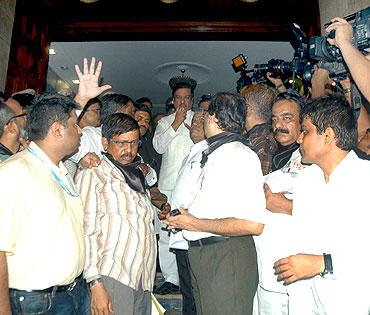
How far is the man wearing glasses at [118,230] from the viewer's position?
1.72 meters

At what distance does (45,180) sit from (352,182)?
3.79 ft

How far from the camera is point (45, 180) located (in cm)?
146

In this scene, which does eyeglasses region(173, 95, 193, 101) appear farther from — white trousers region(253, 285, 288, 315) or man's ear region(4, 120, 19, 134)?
white trousers region(253, 285, 288, 315)

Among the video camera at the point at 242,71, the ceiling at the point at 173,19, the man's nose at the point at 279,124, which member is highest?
the ceiling at the point at 173,19

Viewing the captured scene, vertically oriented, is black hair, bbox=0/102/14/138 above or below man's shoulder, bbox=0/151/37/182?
above

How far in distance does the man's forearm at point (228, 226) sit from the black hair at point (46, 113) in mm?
711

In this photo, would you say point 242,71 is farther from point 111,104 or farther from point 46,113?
point 46,113


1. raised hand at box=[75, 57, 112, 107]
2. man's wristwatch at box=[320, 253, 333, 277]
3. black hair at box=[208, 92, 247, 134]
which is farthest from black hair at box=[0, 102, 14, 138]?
man's wristwatch at box=[320, 253, 333, 277]

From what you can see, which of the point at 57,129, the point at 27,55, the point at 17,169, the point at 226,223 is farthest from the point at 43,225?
the point at 27,55

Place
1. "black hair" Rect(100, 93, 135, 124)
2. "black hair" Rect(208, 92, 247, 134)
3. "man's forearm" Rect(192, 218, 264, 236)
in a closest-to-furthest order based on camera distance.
Result: "man's forearm" Rect(192, 218, 264, 236)
"black hair" Rect(208, 92, 247, 134)
"black hair" Rect(100, 93, 135, 124)

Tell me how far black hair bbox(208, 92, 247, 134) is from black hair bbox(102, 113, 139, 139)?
0.43m

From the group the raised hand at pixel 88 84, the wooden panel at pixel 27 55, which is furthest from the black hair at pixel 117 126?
the wooden panel at pixel 27 55

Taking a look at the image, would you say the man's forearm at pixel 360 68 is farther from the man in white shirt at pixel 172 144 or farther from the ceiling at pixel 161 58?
the ceiling at pixel 161 58

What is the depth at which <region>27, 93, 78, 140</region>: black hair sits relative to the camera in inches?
61.9
